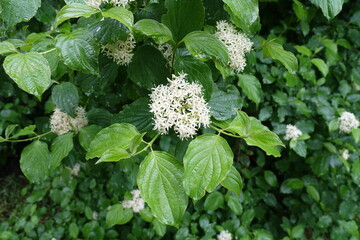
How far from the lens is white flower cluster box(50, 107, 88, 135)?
944 millimetres

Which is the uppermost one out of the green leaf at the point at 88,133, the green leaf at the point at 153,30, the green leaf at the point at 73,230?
the green leaf at the point at 153,30

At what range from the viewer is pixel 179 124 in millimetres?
595

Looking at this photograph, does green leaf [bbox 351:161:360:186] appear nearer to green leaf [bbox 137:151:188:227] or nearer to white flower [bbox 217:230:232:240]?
white flower [bbox 217:230:232:240]

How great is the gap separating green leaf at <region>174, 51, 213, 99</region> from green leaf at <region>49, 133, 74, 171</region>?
1.36ft

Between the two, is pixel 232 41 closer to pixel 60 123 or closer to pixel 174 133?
pixel 174 133

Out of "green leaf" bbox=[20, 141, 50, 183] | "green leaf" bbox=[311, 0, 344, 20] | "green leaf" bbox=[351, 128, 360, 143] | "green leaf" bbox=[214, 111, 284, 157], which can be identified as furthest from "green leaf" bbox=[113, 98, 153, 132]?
"green leaf" bbox=[351, 128, 360, 143]

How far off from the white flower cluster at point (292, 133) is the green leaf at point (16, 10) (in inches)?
49.0

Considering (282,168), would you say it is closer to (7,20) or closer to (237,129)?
(237,129)

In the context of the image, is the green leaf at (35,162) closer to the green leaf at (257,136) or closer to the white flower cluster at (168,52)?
the white flower cluster at (168,52)

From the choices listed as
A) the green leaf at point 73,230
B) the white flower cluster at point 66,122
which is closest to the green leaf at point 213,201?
the green leaf at point 73,230

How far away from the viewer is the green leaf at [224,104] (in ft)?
2.23

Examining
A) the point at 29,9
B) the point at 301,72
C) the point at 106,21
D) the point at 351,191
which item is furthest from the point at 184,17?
the point at 351,191

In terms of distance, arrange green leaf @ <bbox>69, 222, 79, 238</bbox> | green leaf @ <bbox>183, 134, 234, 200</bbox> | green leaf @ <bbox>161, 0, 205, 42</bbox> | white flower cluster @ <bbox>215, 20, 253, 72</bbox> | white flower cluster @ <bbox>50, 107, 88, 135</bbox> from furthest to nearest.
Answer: green leaf @ <bbox>69, 222, 79, 238</bbox> → white flower cluster @ <bbox>50, 107, 88, 135</bbox> → white flower cluster @ <bbox>215, 20, 253, 72</bbox> → green leaf @ <bbox>161, 0, 205, 42</bbox> → green leaf @ <bbox>183, 134, 234, 200</bbox>

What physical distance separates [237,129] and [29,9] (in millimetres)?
463
